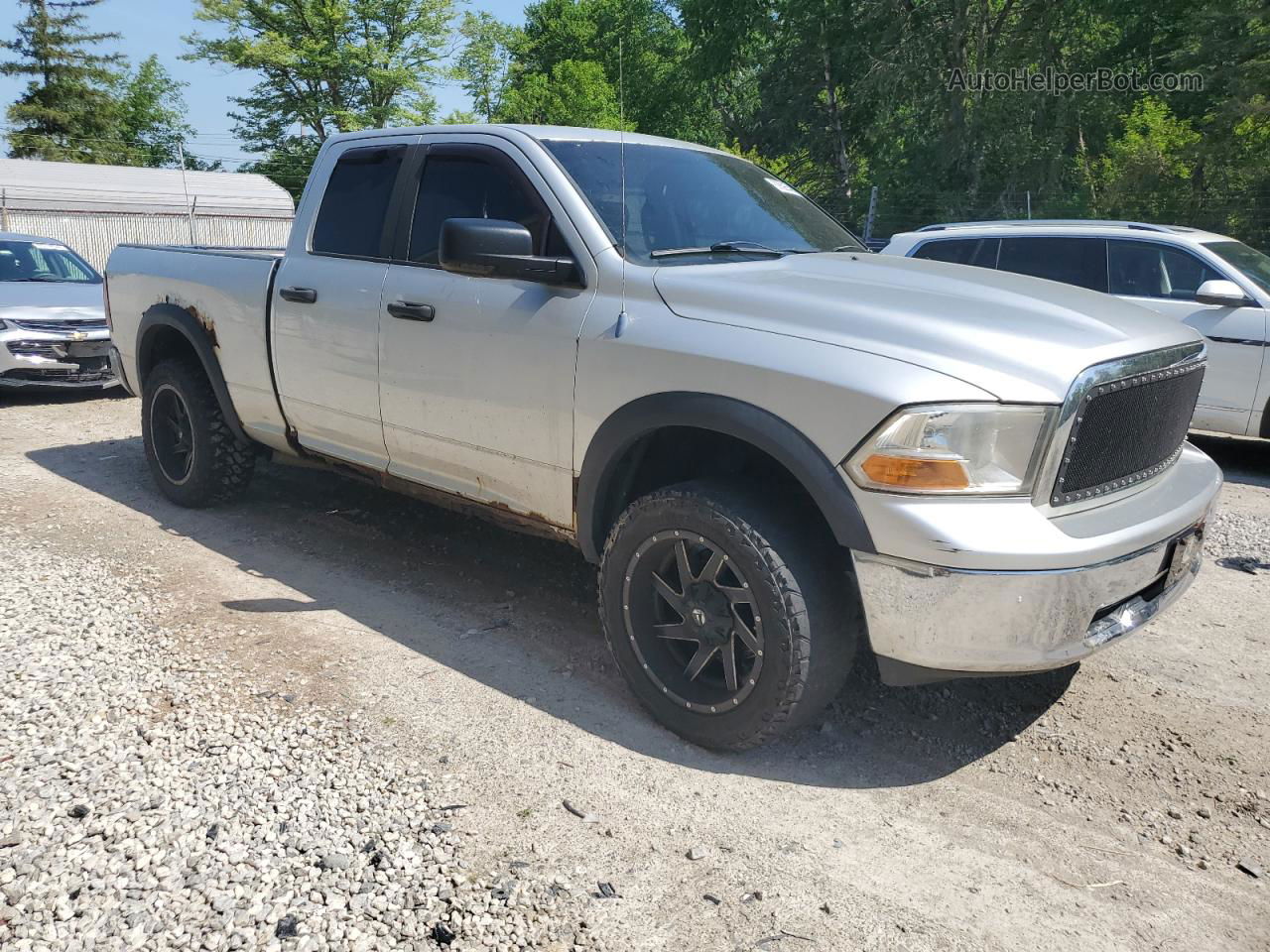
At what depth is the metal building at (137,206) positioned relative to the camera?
88.1 feet

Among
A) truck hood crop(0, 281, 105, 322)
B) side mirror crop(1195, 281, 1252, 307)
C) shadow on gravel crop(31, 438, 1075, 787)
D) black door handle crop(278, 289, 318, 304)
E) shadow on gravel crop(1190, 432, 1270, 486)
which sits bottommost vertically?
shadow on gravel crop(1190, 432, 1270, 486)

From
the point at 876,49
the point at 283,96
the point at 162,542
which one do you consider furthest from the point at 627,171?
A: the point at 283,96

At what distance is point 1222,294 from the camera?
7.23 meters

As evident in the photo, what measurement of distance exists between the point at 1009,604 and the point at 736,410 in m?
0.94

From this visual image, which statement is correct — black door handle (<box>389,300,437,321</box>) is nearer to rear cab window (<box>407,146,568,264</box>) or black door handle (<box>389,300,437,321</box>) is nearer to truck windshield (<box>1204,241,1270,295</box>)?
rear cab window (<box>407,146,568,264</box>)

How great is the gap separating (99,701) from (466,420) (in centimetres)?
162

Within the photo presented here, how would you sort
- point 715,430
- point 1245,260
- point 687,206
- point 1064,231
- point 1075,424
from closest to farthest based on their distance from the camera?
point 1075,424 → point 715,430 → point 687,206 → point 1245,260 → point 1064,231

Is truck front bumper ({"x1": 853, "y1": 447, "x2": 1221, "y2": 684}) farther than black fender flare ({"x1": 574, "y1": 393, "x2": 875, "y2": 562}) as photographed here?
No

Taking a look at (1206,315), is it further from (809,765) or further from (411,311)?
(411,311)

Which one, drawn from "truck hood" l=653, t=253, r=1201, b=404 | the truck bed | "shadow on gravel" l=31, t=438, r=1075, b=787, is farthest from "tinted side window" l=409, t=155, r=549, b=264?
"shadow on gravel" l=31, t=438, r=1075, b=787

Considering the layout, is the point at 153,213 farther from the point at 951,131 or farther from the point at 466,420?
the point at 466,420

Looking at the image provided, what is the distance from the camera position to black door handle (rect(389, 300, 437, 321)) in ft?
13.3

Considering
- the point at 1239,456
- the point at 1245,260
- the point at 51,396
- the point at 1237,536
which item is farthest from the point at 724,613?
the point at 51,396

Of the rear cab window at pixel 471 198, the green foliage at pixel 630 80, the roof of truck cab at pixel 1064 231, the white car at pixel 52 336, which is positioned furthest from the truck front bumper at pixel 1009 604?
the green foliage at pixel 630 80
